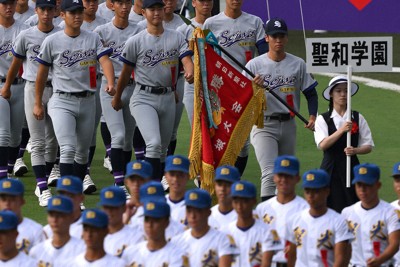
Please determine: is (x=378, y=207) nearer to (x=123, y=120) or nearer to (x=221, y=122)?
(x=221, y=122)

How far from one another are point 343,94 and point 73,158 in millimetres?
3194

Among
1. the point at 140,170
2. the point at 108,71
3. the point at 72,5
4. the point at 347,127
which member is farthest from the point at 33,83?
the point at 140,170

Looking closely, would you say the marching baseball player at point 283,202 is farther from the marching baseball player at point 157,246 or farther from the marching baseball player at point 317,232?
the marching baseball player at point 157,246

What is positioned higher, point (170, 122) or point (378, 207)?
point (170, 122)

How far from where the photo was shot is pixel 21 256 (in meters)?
11.2

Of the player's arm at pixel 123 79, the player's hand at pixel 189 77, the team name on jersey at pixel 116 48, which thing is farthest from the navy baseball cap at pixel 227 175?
the team name on jersey at pixel 116 48

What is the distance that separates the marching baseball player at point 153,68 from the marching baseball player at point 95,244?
18.1ft

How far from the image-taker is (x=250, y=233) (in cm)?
1199

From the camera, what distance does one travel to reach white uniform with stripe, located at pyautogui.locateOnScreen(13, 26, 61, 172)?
677 inches

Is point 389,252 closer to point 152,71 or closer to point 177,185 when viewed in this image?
point 177,185

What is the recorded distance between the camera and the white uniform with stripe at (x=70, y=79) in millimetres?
16375

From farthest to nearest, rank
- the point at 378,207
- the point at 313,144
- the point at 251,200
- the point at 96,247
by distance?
the point at 313,144 < the point at 378,207 < the point at 251,200 < the point at 96,247

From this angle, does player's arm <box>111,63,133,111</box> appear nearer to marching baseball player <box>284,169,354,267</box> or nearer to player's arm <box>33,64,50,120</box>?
player's arm <box>33,64,50,120</box>

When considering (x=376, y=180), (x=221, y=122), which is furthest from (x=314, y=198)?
(x=221, y=122)
